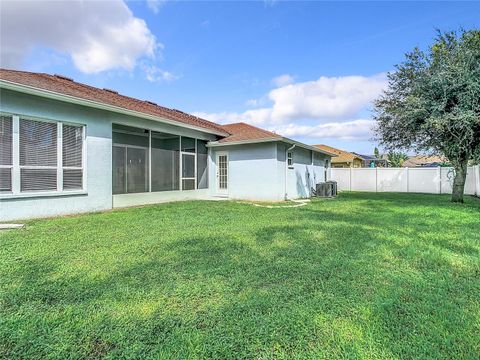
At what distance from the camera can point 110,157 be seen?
9414 mm

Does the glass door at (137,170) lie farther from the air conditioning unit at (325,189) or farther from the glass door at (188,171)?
the air conditioning unit at (325,189)

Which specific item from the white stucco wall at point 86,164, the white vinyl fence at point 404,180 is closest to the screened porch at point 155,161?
the white stucco wall at point 86,164

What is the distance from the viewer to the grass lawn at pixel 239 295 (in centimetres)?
217

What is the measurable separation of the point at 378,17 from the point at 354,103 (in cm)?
1115

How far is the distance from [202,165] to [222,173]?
3.80 feet

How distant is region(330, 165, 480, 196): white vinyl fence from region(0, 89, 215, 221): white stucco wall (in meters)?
16.9

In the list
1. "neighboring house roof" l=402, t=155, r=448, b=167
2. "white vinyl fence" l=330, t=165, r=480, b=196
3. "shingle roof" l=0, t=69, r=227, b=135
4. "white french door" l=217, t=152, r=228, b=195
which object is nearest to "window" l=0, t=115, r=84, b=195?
"shingle roof" l=0, t=69, r=227, b=135

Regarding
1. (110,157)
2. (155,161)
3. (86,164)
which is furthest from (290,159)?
(86,164)

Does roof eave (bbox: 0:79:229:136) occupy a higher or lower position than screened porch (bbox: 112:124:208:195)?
higher

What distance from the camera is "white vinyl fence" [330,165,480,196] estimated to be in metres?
18.2

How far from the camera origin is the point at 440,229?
6445 mm

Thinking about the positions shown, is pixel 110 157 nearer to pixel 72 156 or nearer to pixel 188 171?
pixel 72 156

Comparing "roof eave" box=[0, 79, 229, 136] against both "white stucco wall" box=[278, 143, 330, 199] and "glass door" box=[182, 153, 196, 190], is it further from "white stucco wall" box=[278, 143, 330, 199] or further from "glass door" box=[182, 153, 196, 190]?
"white stucco wall" box=[278, 143, 330, 199]

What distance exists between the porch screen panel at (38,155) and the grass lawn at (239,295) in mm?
2255
